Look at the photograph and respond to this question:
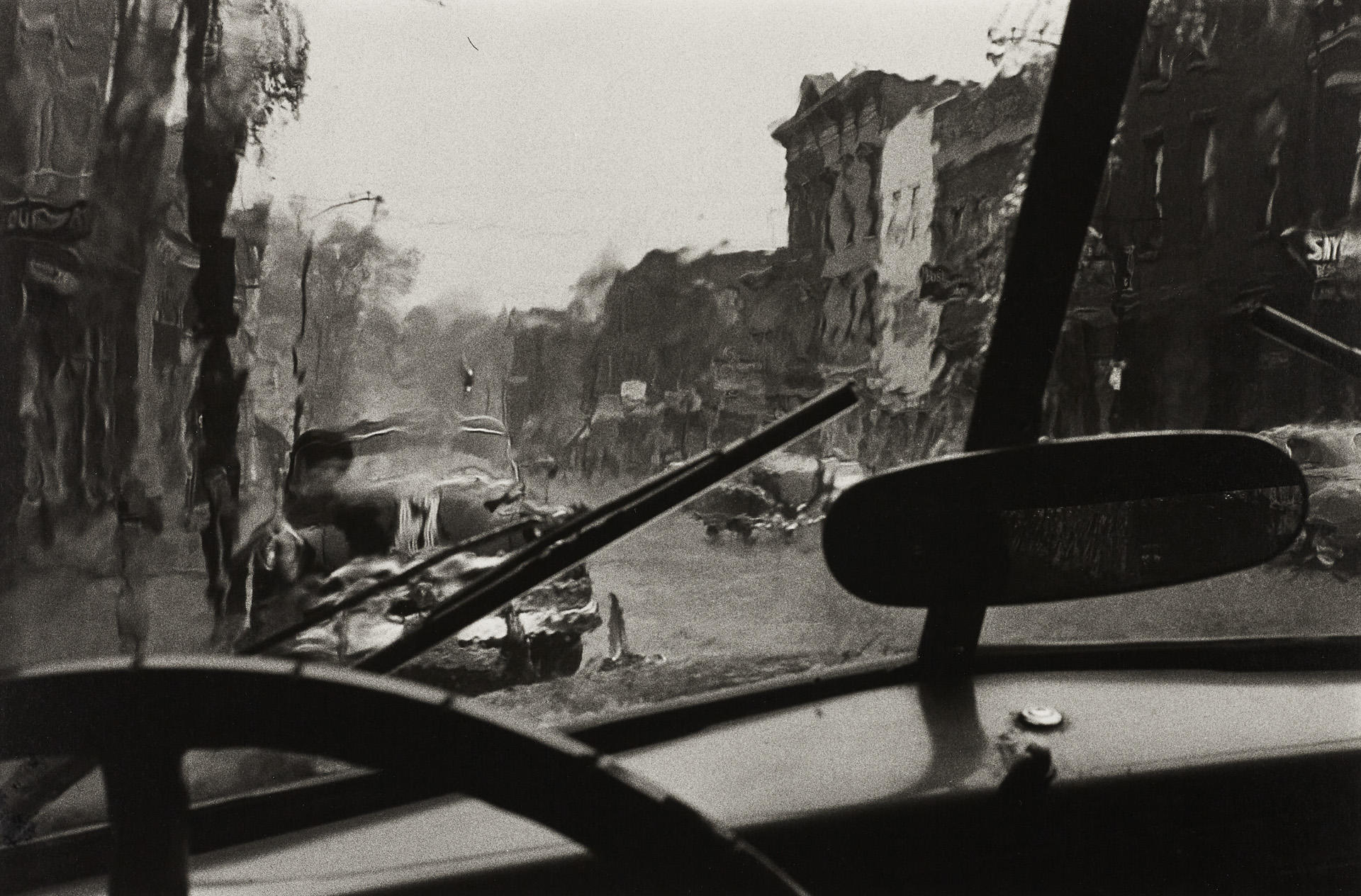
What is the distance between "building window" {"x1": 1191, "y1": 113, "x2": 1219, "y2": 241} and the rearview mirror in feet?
2.15

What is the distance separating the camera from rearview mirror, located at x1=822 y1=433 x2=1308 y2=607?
1086 millimetres

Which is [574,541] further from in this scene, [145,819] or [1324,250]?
[1324,250]

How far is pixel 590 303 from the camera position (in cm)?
140

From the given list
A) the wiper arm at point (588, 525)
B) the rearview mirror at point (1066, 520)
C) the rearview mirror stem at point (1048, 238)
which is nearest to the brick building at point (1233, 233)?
the rearview mirror stem at point (1048, 238)

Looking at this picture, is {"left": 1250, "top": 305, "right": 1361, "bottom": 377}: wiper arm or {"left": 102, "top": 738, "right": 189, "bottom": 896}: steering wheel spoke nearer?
{"left": 102, "top": 738, "right": 189, "bottom": 896}: steering wheel spoke

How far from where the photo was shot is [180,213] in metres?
1.16

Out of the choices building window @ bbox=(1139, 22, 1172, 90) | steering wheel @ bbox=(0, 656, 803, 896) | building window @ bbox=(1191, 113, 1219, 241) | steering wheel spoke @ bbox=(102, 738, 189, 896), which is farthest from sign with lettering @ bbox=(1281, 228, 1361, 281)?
steering wheel spoke @ bbox=(102, 738, 189, 896)

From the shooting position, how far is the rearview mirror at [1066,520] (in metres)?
1.09

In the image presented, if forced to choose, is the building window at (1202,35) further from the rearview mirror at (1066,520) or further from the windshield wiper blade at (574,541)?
the windshield wiper blade at (574,541)

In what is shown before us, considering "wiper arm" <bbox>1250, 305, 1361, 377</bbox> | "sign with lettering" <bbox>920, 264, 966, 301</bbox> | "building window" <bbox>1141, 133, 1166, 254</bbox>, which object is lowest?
"wiper arm" <bbox>1250, 305, 1361, 377</bbox>

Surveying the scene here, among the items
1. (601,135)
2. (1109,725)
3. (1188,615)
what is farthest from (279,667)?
(1188,615)

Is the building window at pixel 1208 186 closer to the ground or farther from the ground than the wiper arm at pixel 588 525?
farther from the ground

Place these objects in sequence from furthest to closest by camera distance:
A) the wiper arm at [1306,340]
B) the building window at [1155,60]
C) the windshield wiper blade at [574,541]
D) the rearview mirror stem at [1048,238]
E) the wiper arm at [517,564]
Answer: the wiper arm at [1306,340]
the building window at [1155,60]
the rearview mirror stem at [1048,238]
the windshield wiper blade at [574,541]
the wiper arm at [517,564]

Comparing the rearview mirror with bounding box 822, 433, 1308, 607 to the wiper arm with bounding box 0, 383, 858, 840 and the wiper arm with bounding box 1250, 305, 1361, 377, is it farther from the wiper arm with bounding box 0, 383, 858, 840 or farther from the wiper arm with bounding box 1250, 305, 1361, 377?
the wiper arm with bounding box 1250, 305, 1361, 377
